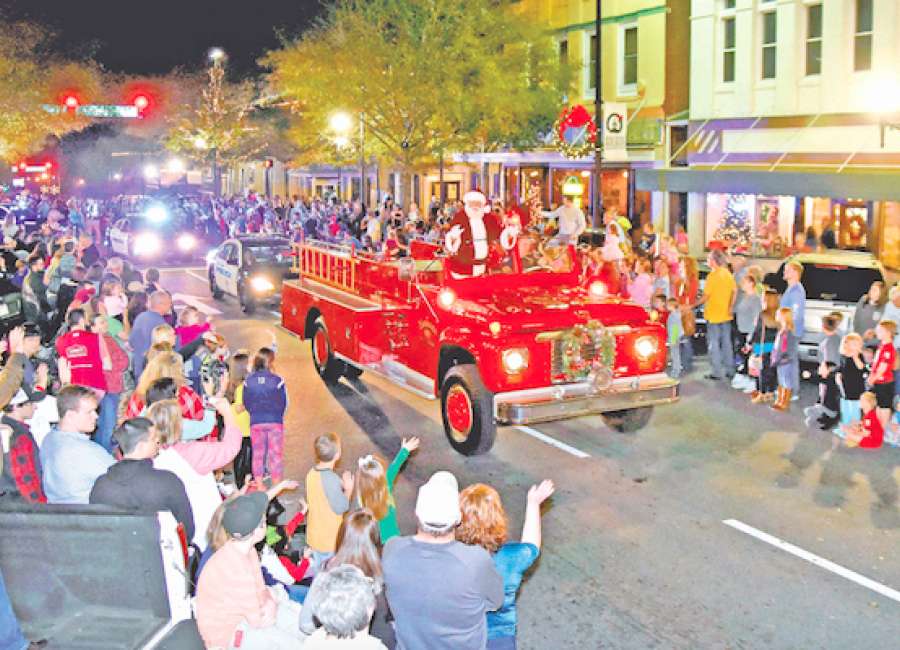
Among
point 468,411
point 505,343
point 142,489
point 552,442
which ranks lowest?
point 552,442

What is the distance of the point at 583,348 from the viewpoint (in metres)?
Result: 10.3

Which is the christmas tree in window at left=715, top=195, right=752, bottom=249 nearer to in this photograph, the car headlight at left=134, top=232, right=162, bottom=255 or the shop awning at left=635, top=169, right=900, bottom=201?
the shop awning at left=635, top=169, right=900, bottom=201

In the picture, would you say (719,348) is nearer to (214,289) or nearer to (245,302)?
(245,302)

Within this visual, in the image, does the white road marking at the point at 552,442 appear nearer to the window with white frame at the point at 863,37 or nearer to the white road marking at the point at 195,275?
the window with white frame at the point at 863,37

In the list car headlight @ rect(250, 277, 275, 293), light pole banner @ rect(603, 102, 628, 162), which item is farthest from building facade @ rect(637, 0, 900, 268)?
car headlight @ rect(250, 277, 275, 293)

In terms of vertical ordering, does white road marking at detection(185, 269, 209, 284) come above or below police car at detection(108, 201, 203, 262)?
below

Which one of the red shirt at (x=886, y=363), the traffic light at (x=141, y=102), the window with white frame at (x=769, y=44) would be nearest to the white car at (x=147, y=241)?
the traffic light at (x=141, y=102)

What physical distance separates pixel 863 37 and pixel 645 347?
1512 centimetres

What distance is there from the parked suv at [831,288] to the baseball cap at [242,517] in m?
9.85

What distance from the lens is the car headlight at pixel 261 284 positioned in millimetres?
19891

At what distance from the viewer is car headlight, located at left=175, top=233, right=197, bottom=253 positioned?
31.2m

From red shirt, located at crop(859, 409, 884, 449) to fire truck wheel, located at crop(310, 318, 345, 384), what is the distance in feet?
21.1

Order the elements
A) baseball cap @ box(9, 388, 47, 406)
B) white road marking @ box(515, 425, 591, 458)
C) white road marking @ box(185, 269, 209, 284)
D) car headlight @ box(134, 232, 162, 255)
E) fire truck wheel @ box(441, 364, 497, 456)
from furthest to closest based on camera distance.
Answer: car headlight @ box(134, 232, 162, 255) → white road marking @ box(185, 269, 209, 284) → white road marking @ box(515, 425, 591, 458) → fire truck wheel @ box(441, 364, 497, 456) → baseball cap @ box(9, 388, 47, 406)

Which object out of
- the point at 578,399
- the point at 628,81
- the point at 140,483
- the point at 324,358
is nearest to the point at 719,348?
the point at 578,399
